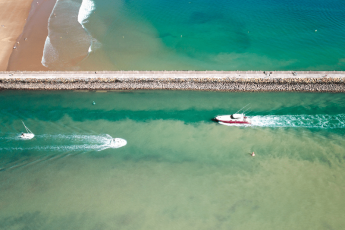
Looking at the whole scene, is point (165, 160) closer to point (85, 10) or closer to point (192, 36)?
point (192, 36)

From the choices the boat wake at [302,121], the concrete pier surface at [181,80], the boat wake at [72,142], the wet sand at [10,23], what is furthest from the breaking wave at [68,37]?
the boat wake at [302,121]

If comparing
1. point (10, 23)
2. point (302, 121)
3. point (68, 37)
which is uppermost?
point (10, 23)

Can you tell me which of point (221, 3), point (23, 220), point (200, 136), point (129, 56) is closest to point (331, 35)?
point (221, 3)

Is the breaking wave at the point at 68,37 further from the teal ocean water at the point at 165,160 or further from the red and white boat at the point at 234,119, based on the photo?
the red and white boat at the point at 234,119

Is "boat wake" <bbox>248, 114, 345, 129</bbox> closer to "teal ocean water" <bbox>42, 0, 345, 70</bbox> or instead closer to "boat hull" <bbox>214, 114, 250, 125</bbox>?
"boat hull" <bbox>214, 114, 250, 125</bbox>

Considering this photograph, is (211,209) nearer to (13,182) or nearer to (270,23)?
(13,182)

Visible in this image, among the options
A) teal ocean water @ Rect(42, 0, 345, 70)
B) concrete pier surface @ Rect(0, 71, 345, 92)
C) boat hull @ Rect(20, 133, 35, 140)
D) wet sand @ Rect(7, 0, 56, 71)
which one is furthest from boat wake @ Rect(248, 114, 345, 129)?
wet sand @ Rect(7, 0, 56, 71)

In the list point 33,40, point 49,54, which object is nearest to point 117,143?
point 49,54
